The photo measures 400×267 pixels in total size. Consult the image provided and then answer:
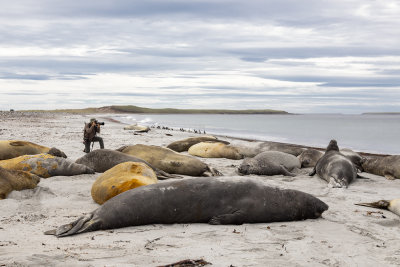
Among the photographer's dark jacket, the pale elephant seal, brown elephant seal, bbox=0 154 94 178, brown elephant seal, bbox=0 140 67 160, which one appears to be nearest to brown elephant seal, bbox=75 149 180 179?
brown elephant seal, bbox=0 154 94 178

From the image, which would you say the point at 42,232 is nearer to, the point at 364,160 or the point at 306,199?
the point at 306,199

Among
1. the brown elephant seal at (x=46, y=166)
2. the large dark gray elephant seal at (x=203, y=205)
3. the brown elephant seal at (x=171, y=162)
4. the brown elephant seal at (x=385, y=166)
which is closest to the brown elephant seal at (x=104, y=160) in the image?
the brown elephant seal at (x=46, y=166)

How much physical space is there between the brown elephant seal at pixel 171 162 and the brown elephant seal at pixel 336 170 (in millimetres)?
2346

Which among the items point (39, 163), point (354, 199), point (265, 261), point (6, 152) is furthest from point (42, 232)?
point (6, 152)

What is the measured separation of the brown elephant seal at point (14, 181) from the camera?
248 inches

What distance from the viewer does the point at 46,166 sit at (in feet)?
27.0

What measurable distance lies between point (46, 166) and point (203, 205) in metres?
4.31

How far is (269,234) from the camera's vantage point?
187 inches

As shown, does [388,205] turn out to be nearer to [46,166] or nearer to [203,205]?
[203,205]

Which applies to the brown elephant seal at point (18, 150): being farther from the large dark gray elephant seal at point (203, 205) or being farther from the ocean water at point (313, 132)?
the ocean water at point (313, 132)

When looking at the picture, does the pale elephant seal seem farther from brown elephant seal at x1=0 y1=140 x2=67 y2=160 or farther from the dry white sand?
brown elephant seal at x1=0 y1=140 x2=67 y2=160

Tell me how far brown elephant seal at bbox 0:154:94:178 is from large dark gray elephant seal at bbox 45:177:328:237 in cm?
347

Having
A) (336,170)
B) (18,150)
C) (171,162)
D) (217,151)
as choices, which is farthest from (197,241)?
(217,151)

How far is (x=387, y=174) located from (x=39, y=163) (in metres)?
7.88
